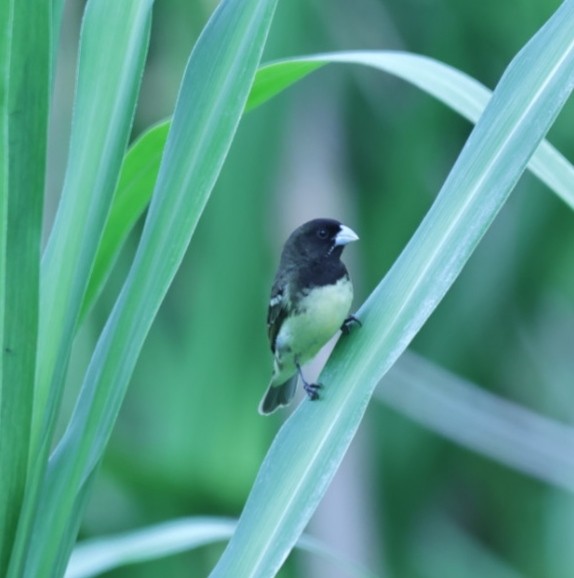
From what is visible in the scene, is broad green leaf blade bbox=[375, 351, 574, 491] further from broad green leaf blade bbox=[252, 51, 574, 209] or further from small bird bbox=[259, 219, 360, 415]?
broad green leaf blade bbox=[252, 51, 574, 209]

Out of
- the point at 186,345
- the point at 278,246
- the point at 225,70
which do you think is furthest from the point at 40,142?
the point at 278,246

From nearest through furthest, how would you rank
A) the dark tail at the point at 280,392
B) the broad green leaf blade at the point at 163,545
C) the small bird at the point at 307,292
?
1. the broad green leaf blade at the point at 163,545
2. the small bird at the point at 307,292
3. the dark tail at the point at 280,392

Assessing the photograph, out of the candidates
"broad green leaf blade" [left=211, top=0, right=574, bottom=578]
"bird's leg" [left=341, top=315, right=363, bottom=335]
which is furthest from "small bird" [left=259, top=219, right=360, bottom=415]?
"broad green leaf blade" [left=211, top=0, right=574, bottom=578]

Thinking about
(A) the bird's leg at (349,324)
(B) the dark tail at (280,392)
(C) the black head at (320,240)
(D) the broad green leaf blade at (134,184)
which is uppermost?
(D) the broad green leaf blade at (134,184)

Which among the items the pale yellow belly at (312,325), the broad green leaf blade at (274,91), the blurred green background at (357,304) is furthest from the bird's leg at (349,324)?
the blurred green background at (357,304)

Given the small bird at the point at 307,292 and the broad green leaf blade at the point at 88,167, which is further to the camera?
the small bird at the point at 307,292

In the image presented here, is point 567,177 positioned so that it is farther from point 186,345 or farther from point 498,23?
point 498,23

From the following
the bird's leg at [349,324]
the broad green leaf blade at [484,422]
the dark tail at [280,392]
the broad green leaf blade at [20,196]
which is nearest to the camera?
the broad green leaf blade at [20,196]

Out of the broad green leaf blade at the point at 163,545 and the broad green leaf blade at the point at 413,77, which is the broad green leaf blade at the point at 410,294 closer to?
the broad green leaf blade at the point at 413,77
